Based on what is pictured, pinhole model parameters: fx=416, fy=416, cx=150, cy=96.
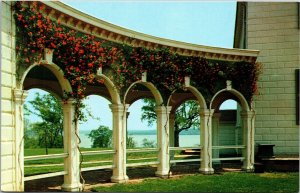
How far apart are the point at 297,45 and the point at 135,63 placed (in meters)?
6.92

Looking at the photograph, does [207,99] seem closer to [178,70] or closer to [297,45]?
[178,70]

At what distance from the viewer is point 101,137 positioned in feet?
150

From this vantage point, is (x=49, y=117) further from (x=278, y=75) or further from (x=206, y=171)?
(x=278, y=75)

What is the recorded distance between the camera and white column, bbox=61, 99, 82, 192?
1075cm

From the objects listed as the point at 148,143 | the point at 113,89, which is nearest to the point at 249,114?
the point at 113,89

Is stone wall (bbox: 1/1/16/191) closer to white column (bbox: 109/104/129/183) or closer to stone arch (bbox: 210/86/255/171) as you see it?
white column (bbox: 109/104/129/183)

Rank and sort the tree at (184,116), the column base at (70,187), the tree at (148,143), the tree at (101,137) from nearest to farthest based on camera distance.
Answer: the column base at (70,187) → the tree at (184,116) → the tree at (148,143) → the tree at (101,137)

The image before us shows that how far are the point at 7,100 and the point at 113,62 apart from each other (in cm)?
431

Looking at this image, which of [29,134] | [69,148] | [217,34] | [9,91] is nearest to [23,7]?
[9,91]

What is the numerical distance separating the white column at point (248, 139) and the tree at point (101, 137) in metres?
28.7

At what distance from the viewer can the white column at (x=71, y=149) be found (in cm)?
1075

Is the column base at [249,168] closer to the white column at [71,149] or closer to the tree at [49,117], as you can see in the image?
the white column at [71,149]

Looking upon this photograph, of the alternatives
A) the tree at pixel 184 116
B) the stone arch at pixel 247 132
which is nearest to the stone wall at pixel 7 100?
the stone arch at pixel 247 132

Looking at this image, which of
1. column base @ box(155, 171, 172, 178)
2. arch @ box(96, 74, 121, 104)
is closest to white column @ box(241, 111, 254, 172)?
column base @ box(155, 171, 172, 178)
